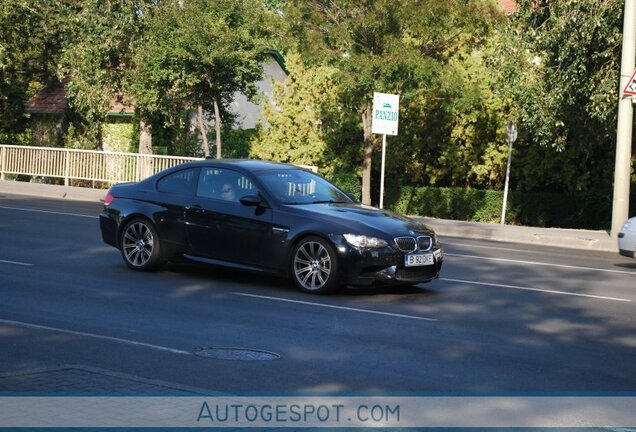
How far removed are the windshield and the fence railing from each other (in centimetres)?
1885

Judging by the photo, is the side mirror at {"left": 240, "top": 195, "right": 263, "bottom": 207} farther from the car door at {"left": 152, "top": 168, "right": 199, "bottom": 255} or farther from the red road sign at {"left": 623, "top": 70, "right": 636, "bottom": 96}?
the red road sign at {"left": 623, "top": 70, "right": 636, "bottom": 96}

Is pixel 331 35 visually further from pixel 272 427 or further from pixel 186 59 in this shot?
pixel 272 427

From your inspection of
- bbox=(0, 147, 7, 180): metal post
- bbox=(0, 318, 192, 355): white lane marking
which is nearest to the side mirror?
bbox=(0, 318, 192, 355): white lane marking

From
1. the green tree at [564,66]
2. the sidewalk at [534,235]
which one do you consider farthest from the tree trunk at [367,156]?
the green tree at [564,66]

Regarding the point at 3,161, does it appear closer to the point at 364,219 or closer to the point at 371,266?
the point at 364,219

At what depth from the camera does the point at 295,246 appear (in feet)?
42.3

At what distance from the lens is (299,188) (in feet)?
45.4

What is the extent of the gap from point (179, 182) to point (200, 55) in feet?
70.3

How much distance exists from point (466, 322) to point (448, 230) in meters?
15.9

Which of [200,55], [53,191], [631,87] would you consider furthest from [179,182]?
[200,55]

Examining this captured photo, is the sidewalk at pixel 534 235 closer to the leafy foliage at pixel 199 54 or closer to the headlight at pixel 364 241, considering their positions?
the leafy foliage at pixel 199 54

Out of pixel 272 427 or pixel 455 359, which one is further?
pixel 455 359

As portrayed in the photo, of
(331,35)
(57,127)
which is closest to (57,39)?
(57,127)

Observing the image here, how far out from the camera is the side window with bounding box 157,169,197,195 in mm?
14103
